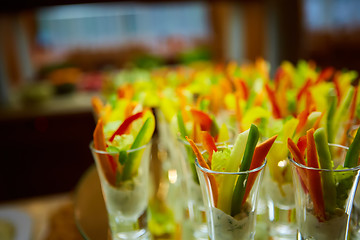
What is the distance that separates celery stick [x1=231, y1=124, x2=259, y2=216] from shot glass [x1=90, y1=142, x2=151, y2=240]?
251 millimetres

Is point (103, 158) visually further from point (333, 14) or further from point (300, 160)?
point (333, 14)

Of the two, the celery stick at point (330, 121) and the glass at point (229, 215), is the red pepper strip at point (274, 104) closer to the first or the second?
the celery stick at point (330, 121)

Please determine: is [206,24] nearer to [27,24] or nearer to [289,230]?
[27,24]

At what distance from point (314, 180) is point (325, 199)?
0.05 meters

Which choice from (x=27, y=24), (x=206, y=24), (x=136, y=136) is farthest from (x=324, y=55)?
(x=136, y=136)

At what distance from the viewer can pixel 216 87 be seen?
1.21 m

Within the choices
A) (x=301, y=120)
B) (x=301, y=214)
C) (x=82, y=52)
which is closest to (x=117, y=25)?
(x=82, y=52)

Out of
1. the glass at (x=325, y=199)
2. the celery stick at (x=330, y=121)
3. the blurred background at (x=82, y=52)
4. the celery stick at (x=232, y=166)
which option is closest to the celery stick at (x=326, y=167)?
the glass at (x=325, y=199)

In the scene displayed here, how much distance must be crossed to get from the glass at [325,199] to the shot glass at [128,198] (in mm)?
347

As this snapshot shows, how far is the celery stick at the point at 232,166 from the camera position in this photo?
63 centimetres

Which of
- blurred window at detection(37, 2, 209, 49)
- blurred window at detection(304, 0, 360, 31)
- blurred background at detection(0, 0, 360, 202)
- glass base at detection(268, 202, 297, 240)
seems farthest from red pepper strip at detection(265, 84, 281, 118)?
blurred window at detection(304, 0, 360, 31)

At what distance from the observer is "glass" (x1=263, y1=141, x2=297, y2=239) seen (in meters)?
0.76

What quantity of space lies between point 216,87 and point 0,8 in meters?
1.78

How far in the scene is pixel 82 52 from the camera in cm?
378
